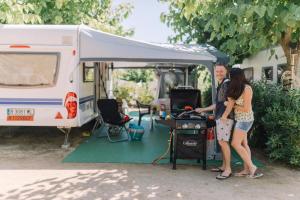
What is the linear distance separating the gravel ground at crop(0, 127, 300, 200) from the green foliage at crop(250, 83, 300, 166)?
0.28 meters

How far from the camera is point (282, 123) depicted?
269 inches

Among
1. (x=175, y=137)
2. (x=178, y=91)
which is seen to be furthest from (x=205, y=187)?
(x=178, y=91)

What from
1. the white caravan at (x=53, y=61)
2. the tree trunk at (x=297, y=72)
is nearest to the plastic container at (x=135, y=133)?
the white caravan at (x=53, y=61)

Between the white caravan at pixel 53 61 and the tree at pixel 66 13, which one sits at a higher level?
the tree at pixel 66 13

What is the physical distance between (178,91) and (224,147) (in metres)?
4.80

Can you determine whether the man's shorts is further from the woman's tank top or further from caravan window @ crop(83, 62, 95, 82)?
caravan window @ crop(83, 62, 95, 82)

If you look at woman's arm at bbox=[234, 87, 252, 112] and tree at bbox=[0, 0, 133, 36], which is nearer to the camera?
woman's arm at bbox=[234, 87, 252, 112]

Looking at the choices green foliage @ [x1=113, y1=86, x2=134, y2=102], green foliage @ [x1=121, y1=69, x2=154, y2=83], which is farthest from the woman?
green foliage @ [x1=121, y1=69, x2=154, y2=83]

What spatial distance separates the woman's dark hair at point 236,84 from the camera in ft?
19.0

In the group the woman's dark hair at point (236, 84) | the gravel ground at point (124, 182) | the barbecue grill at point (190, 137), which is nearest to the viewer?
the gravel ground at point (124, 182)

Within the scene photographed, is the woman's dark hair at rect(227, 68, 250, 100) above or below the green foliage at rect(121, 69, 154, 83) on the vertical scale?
below

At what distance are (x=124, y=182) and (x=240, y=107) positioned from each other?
2.07 m

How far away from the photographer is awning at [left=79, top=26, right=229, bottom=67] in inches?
305

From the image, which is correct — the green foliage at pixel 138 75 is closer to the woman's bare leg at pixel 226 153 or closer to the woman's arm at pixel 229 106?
the woman's bare leg at pixel 226 153
